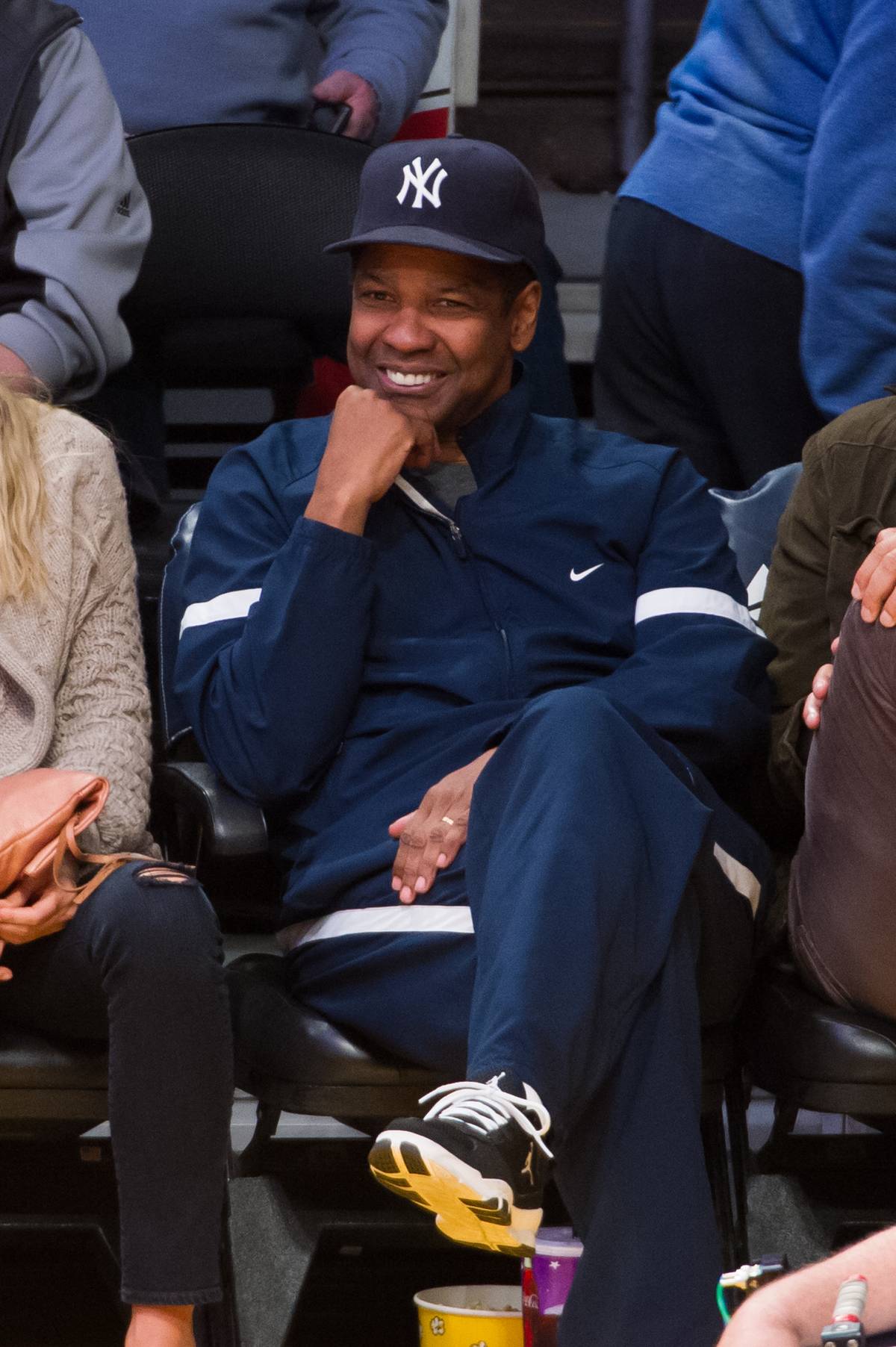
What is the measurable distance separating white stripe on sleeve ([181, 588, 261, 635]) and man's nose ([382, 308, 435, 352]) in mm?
349

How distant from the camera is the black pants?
9.41 ft

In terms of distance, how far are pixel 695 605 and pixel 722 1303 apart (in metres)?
0.97

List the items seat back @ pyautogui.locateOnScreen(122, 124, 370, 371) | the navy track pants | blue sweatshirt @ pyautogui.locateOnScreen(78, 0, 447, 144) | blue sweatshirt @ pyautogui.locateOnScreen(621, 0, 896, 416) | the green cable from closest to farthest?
1. the green cable
2. the navy track pants
3. blue sweatshirt @ pyautogui.locateOnScreen(621, 0, 896, 416)
4. seat back @ pyautogui.locateOnScreen(122, 124, 370, 371)
5. blue sweatshirt @ pyautogui.locateOnScreen(78, 0, 447, 144)

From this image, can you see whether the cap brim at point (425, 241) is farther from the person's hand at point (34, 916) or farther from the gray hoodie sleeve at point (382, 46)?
the gray hoodie sleeve at point (382, 46)

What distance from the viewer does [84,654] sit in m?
2.27

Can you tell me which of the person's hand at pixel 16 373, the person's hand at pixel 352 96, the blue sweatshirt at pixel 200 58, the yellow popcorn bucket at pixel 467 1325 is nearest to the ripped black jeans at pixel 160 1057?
the yellow popcorn bucket at pixel 467 1325

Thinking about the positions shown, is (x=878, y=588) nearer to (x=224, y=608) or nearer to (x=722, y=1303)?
(x=722, y=1303)

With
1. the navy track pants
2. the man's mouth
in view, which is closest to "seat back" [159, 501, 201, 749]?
the man's mouth

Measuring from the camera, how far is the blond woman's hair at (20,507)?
2225mm

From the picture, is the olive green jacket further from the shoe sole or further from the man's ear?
the shoe sole

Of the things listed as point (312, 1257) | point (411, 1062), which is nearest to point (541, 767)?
point (411, 1062)

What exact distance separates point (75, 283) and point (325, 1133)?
4.01 feet

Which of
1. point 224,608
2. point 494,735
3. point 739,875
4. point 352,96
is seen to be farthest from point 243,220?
point 739,875

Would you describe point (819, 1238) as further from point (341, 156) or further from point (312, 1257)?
point (341, 156)
